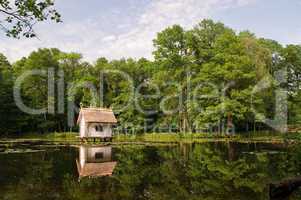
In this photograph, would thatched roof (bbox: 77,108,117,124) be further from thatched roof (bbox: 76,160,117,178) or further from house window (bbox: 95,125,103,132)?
thatched roof (bbox: 76,160,117,178)

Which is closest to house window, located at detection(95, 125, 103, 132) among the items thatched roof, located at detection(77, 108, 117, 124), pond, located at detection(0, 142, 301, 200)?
thatched roof, located at detection(77, 108, 117, 124)

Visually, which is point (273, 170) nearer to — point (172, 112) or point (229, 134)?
point (229, 134)

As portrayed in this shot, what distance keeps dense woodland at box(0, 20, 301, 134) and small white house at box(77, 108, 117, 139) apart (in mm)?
5000

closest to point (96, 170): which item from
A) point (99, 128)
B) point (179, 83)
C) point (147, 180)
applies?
point (147, 180)

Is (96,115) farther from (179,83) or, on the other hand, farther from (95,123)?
(179,83)

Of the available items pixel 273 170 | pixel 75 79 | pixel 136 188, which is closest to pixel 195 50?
pixel 75 79

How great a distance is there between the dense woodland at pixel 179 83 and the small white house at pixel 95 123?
16.4ft

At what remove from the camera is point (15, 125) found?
183 feet

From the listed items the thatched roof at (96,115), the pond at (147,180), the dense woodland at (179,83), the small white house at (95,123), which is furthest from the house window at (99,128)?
the pond at (147,180)

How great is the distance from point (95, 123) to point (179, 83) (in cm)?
1522

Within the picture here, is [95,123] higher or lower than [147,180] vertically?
higher

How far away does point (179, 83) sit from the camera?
175 ft

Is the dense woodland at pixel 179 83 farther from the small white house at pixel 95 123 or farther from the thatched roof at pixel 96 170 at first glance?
the thatched roof at pixel 96 170

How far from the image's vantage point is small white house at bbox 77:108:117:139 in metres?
44.2
